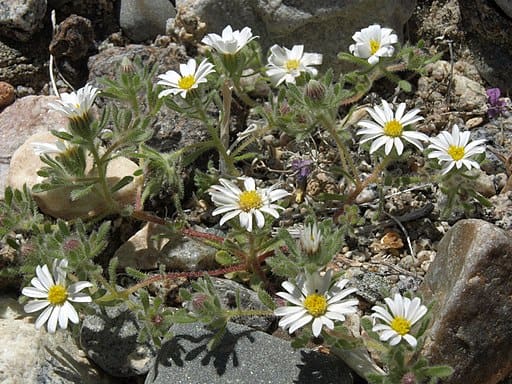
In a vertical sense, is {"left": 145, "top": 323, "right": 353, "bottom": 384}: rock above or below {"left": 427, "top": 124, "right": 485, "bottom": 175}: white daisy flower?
below

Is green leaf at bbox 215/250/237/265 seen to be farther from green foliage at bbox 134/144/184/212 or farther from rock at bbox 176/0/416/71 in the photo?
rock at bbox 176/0/416/71

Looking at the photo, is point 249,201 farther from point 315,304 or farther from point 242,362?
point 242,362

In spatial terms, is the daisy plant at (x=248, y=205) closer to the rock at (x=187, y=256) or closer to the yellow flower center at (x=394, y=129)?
the rock at (x=187, y=256)

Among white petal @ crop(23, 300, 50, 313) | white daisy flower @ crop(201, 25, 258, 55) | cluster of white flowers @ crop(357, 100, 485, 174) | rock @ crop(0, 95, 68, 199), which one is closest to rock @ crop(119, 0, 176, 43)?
rock @ crop(0, 95, 68, 199)

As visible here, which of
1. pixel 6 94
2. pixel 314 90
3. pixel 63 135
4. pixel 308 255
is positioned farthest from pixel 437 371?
pixel 6 94

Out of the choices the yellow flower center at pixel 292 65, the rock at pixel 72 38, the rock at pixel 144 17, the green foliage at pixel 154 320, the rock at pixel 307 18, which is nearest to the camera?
the green foliage at pixel 154 320

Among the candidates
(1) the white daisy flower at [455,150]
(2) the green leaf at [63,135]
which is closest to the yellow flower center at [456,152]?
(1) the white daisy flower at [455,150]

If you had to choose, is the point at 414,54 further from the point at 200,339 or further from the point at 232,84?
the point at 200,339
